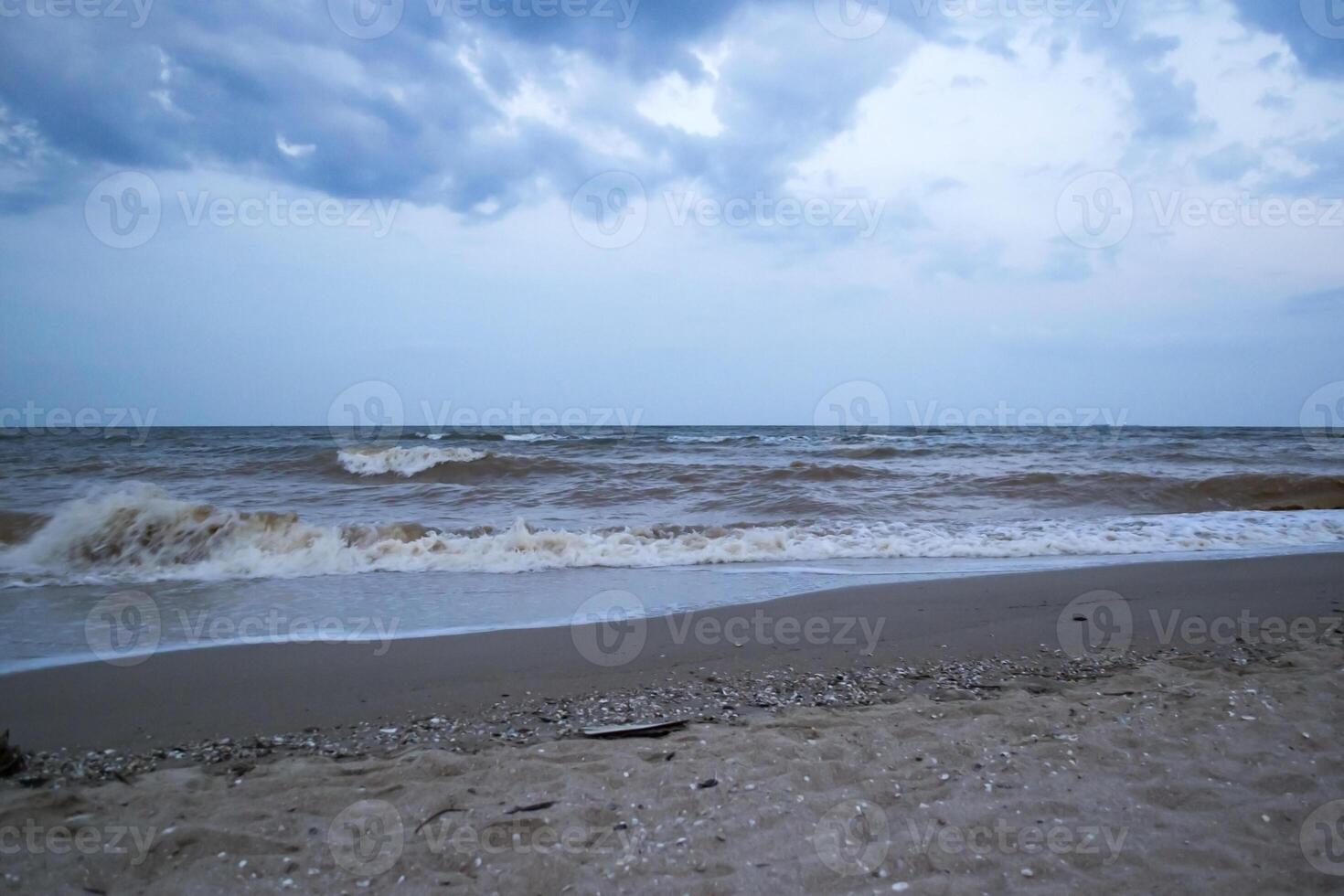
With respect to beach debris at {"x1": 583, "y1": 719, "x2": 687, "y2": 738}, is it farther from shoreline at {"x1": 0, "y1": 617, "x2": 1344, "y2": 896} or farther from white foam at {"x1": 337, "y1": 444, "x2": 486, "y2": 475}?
white foam at {"x1": 337, "y1": 444, "x2": 486, "y2": 475}

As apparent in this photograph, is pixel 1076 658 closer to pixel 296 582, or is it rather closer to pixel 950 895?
pixel 950 895

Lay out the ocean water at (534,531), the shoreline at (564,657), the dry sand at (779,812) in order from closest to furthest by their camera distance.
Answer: the dry sand at (779,812) → the shoreline at (564,657) → the ocean water at (534,531)

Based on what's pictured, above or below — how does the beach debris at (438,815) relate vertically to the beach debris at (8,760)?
below

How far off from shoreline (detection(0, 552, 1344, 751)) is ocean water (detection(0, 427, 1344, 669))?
23.0 inches

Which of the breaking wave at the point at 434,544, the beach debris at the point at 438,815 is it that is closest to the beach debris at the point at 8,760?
the beach debris at the point at 438,815

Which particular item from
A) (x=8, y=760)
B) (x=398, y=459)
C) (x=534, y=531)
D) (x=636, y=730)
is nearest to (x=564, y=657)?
(x=636, y=730)

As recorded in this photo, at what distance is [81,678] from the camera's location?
4.29 metres

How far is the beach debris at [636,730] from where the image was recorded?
335 cm

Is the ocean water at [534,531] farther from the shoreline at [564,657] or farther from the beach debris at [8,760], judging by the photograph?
the beach debris at [8,760]

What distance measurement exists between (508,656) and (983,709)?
117 inches

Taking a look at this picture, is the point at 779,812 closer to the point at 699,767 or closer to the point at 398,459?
the point at 699,767

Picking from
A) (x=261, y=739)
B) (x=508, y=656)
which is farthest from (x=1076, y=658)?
(x=261, y=739)

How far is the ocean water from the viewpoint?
6.38m

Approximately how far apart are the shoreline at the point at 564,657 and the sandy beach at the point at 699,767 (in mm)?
28
